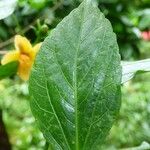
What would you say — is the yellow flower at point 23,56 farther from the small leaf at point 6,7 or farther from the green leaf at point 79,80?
the green leaf at point 79,80

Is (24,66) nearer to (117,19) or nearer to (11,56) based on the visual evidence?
(11,56)

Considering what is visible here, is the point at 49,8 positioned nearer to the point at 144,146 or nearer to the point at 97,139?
the point at 144,146

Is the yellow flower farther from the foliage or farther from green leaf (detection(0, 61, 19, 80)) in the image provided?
the foliage

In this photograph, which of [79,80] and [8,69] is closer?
[79,80]

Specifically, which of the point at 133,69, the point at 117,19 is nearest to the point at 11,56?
the point at 133,69

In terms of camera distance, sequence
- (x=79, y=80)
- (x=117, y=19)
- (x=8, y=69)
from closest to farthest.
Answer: (x=79, y=80) < (x=8, y=69) < (x=117, y=19)

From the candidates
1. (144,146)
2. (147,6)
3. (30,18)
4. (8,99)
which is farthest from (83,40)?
(8,99)
